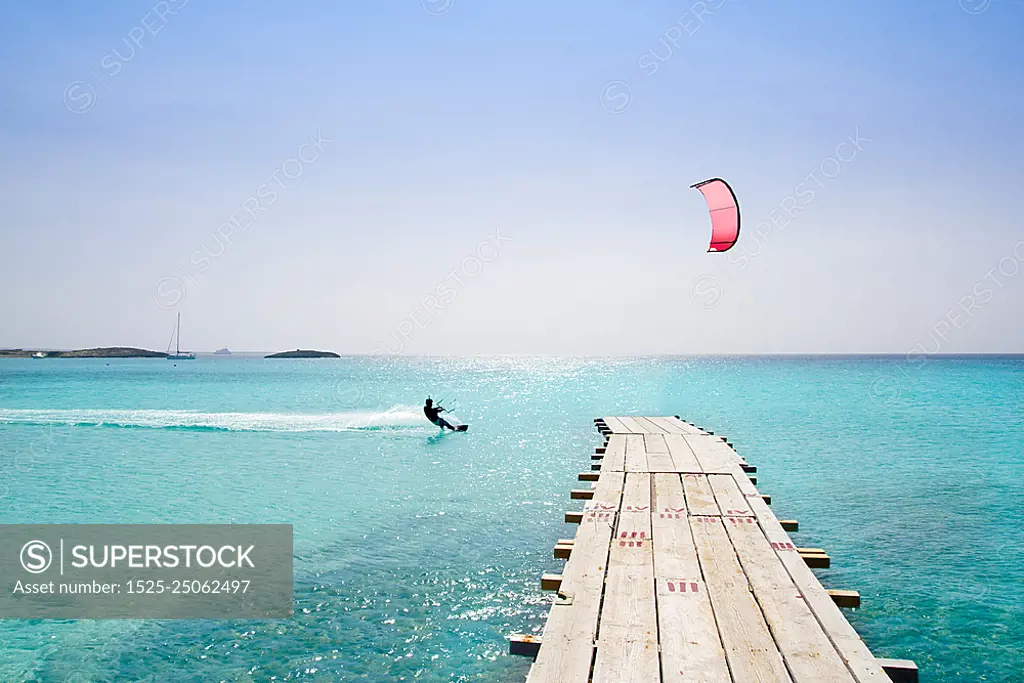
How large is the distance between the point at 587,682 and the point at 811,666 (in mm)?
1653

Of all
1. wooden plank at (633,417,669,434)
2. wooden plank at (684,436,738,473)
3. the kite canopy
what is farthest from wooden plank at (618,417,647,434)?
the kite canopy

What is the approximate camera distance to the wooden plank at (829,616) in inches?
189

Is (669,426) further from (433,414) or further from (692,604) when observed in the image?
(692,604)

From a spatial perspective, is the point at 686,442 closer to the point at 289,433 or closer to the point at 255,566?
the point at 255,566

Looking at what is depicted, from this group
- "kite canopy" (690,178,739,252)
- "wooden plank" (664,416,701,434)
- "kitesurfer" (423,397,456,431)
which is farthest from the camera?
"kitesurfer" (423,397,456,431)

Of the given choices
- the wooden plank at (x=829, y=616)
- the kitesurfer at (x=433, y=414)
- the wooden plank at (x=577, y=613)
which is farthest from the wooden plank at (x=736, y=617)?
the kitesurfer at (x=433, y=414)

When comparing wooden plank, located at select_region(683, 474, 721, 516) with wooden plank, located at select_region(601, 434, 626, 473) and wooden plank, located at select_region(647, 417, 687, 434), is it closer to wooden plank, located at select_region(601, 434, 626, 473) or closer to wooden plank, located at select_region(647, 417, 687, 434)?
wooden plank, located at select_region(601, 434, 626, 473)

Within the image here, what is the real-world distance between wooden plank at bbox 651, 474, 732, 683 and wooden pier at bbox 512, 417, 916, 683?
1 cm

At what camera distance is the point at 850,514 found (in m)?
15.7

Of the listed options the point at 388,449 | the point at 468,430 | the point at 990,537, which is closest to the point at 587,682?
the point at 990,537

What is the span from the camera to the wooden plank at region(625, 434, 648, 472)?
13133 millimetres

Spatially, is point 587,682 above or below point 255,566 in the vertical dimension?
above

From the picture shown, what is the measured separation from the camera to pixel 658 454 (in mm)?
14891

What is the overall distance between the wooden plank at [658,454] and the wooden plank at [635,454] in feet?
0.34
